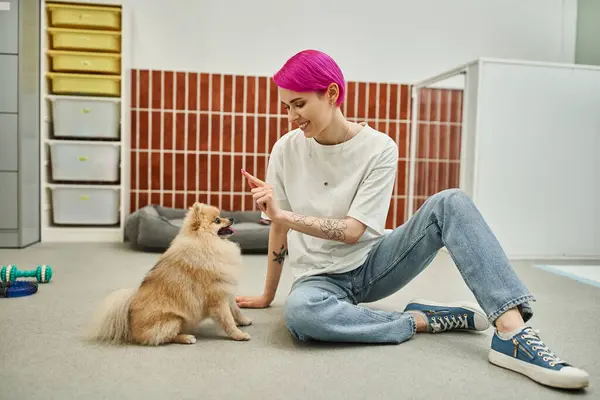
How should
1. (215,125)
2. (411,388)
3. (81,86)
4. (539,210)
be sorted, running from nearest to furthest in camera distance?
(411,388), (539,210), (81,86), (215,125)

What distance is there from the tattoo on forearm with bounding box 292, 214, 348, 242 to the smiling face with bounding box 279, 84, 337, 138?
0.80 feet

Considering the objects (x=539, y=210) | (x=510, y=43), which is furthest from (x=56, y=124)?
(x=510, y=43)

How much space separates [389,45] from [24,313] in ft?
11.3

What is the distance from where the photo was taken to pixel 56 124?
401cm

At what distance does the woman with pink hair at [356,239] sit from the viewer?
59.9 inches

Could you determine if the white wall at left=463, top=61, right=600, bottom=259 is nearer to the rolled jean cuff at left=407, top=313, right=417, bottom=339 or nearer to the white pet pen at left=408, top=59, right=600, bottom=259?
the white pet pen at left=408, top=59, right=600, bottom=259

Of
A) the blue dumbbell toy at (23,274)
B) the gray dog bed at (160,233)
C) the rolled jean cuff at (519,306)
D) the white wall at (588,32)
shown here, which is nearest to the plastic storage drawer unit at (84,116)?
the gray dog bed at (160,233)

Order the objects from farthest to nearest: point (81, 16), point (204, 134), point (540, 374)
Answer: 1. point (204, 134)
2. point (81, 16)
3. point (540, 374)

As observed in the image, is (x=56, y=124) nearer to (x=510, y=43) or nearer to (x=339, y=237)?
(x=339, y=237)

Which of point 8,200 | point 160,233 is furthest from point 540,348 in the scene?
point 8,200

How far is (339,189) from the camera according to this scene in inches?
70.1

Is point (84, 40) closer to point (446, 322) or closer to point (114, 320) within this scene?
point (114, 320)

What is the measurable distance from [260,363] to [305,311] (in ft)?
0.61

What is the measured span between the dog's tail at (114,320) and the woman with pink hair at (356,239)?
461mm
